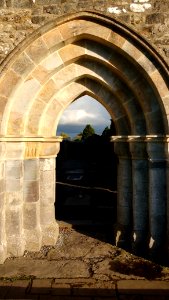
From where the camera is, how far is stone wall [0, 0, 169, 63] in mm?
4316

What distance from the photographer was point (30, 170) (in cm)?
490

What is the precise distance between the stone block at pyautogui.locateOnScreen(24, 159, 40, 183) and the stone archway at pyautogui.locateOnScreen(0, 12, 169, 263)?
17 millimetres

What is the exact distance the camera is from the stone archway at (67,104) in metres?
4.37

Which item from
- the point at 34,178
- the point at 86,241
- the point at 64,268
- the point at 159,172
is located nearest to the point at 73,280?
the point at 64,268

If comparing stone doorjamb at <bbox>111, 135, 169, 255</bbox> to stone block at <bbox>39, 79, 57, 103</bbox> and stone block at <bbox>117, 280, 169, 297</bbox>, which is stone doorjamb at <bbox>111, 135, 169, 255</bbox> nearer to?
stone block at <bbox>117, 280, 169, 297</bbox>

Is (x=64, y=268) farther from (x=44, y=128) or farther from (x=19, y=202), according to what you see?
(x=44, y=128)

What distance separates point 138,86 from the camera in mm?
4621

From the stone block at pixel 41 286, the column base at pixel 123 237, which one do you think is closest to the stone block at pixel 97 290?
the stone block at pixel 41 286

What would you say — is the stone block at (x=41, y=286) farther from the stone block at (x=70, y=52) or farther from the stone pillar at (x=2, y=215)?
the stone block at (x=70, y=52)

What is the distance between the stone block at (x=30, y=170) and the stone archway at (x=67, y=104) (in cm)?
2

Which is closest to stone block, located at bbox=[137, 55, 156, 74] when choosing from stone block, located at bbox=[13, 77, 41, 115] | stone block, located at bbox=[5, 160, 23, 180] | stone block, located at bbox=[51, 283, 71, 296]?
stone block, located at bbox=[13, 77, 41, 115]

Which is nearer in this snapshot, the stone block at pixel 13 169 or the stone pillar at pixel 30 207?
the stone block at pixel 13 169

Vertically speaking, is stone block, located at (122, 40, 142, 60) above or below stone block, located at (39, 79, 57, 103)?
above

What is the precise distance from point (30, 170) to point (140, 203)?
194cm
